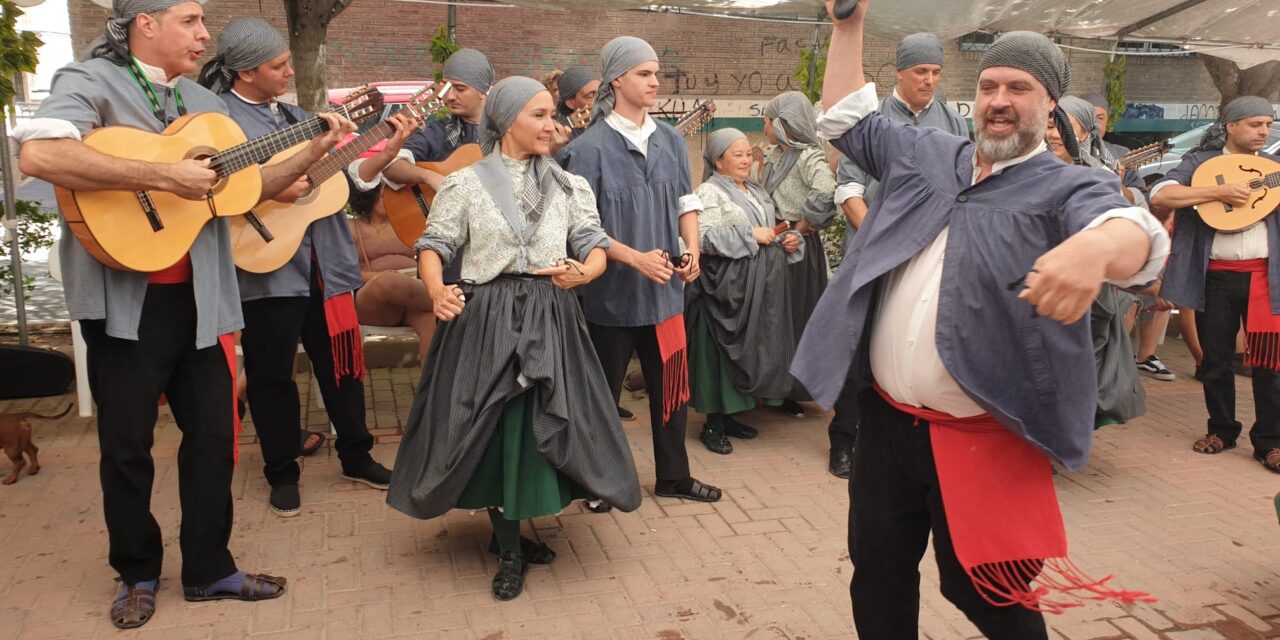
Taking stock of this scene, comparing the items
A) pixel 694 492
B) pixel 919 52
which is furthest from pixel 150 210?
pixel 919 52

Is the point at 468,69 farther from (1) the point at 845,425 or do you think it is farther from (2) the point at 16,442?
(2) the point at 16,442

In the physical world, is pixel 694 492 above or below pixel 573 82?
below

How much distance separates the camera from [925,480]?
288cm

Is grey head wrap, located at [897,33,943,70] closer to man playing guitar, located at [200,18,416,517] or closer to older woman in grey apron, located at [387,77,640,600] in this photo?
older woman in grey apron, located at [387,77,640,600]

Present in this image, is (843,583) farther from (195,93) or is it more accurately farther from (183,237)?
(195,93)

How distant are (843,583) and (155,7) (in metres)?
3.42

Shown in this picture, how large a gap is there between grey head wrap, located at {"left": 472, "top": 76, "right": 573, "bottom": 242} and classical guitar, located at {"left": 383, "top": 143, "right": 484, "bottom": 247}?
4.14 feet

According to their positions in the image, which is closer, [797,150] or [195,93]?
[195,93]

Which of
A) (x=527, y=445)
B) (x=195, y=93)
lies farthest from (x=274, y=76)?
(x=527, y=445)

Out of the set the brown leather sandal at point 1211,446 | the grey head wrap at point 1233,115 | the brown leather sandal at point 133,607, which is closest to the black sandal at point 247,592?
the brown leather sandal at point 133,607

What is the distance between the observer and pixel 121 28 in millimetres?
3686

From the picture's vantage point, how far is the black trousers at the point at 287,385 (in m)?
4.80

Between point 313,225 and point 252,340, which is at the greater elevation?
point 313,225

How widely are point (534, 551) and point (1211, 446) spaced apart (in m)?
4.34
